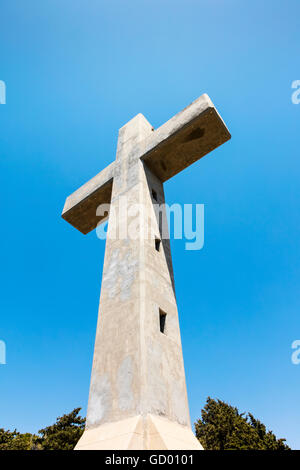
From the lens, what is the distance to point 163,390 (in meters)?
6.05

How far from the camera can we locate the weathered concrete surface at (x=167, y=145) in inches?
388

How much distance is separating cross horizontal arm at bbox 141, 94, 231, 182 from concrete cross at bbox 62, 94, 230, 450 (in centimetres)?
3

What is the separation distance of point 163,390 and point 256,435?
3426 cm

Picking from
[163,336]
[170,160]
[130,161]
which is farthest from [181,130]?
[163,336]

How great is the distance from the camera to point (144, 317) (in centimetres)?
649

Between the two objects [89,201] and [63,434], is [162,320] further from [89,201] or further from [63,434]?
[63,434]

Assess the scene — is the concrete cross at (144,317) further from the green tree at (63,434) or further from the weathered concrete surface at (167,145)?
the green tree at (63,434)

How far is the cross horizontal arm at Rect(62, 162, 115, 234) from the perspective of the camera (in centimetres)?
1197

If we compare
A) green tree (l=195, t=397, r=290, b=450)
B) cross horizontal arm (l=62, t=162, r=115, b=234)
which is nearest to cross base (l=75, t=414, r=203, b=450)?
cross horizontal arm (l=62, t=162, r=115, b=234)

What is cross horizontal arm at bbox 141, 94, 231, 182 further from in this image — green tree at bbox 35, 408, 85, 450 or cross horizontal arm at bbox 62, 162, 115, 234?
green tree at bbox 35, 408, 85, 450

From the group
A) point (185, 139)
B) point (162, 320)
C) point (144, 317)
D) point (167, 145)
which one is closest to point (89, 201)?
point (167, 145)

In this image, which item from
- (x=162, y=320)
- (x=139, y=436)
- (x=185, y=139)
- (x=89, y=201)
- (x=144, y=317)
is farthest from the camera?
(x=89, y=201)

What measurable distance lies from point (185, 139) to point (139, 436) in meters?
Result: 8.74
